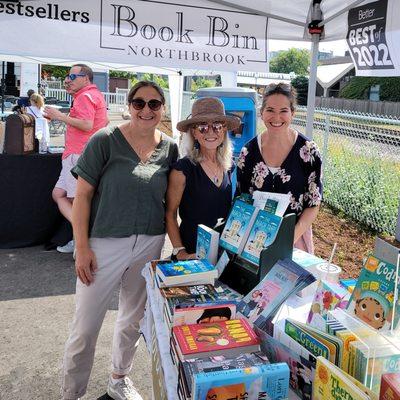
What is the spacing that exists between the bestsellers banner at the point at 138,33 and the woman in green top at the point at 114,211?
753mm

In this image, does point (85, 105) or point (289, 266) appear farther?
point (85, 105)

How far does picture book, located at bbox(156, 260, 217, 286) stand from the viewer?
159 cm

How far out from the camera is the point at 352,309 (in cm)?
128

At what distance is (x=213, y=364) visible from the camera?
1.08 meters

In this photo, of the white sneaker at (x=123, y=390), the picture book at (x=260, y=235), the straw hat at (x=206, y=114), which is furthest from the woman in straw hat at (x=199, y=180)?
the white sneaker at (x=123, y=390)

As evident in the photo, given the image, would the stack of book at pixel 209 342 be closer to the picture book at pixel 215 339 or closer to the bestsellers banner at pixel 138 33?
the picture book at pixel 215 339

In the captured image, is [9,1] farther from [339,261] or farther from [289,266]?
[339,261]

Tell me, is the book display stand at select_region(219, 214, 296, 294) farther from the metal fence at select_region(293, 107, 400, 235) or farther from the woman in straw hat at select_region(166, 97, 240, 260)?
the metal fence at select_region(293, 107, 400, 235)

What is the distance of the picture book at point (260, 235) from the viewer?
1.61 metres

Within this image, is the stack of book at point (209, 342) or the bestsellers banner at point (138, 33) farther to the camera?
the bestsellers banner at point (138, 33)

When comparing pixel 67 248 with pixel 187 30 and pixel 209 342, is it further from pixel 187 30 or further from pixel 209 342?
pixel 209 342

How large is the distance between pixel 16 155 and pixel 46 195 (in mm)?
510

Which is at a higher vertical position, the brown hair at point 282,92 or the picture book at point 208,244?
the brown hair at point 282,92

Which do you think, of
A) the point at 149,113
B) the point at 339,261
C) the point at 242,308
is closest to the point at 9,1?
the point at 149,113
